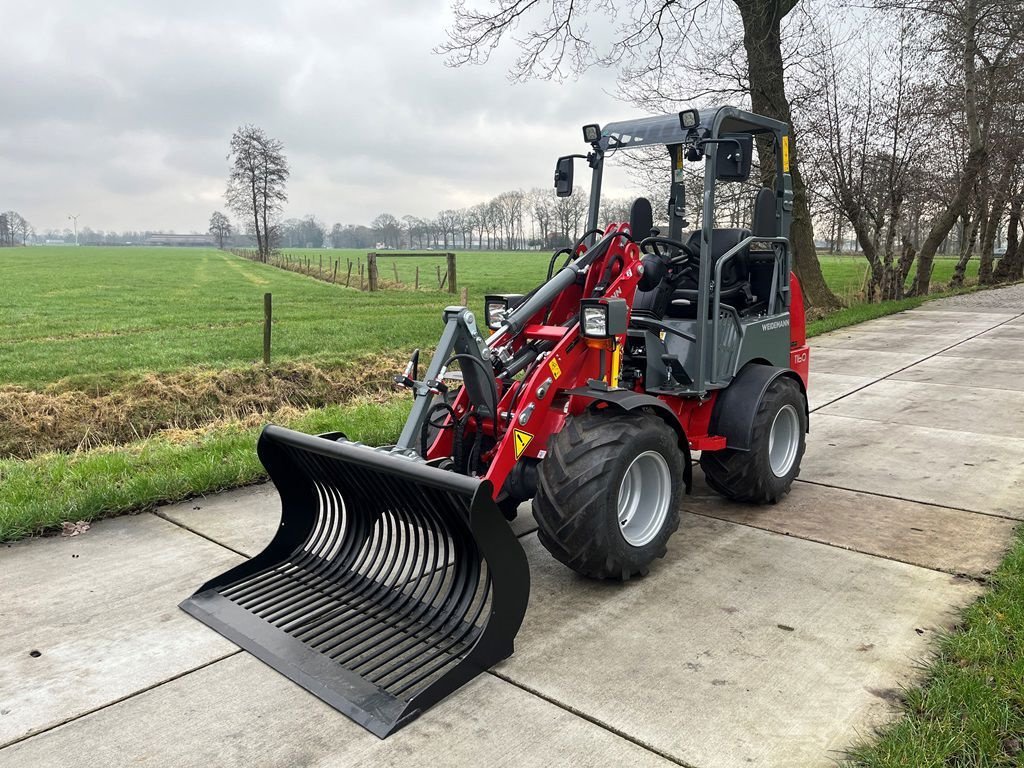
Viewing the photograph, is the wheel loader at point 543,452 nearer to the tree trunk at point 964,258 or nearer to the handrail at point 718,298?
the handrail at point 718,298

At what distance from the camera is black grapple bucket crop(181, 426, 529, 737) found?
3135 mm

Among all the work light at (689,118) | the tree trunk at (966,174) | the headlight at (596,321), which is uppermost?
the tree trunk at (966,174)

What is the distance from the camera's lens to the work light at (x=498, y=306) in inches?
185

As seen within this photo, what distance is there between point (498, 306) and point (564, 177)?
3.32ft

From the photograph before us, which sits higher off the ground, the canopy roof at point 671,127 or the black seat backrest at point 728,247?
the canopy roof at point 671,127

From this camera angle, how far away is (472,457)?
423 centimetres

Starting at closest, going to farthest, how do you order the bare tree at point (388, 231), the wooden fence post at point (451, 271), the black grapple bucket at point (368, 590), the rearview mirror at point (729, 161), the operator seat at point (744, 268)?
the black grapple bucket at point (368, 590), the rearview mirror at point (729, 161), the operator seat at point (744, 268), the wooden fence post at point (451, 271), the bare tree at point (388, 231)

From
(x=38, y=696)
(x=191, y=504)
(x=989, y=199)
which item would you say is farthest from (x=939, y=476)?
(x=989, y=199)

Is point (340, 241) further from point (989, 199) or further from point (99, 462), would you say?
point (99, 462)

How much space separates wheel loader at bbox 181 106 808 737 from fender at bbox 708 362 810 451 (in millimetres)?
14

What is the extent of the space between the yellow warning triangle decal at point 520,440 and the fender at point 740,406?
155 cm

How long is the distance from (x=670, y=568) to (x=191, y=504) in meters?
3.18

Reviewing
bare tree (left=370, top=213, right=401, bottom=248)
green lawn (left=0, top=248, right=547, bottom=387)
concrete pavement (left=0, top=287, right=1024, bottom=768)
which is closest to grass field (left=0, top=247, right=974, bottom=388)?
green lawn (left=0, top=248, right=547, bottom=387)

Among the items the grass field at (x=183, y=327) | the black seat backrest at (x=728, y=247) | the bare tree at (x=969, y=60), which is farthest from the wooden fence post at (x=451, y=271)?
the black seat backrest at (x=728, y=247)
